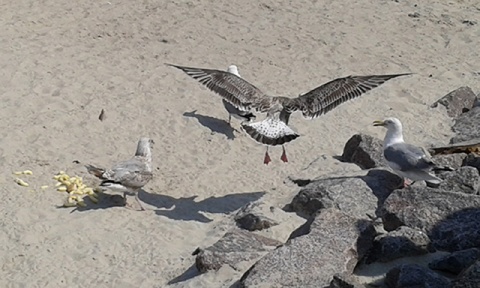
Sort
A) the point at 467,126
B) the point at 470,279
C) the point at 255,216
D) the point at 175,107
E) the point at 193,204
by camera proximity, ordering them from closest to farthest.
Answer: the point at 470,279
the point at 255,216
the point at 193,204
the point at 467,126
the point at 175,107

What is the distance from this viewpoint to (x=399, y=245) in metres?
7.05

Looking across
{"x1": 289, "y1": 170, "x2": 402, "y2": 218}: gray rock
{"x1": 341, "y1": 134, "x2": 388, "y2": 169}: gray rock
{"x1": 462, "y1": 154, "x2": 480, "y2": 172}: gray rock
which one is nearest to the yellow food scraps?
{"x1": 289, "y1": 170, "x2": 402, "y2": 218}: gray rock

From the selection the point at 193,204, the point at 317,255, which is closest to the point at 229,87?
the point at 193,204

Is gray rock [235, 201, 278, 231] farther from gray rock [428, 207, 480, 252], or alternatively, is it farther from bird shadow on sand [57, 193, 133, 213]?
gray rock [428, 207, 480, 252]

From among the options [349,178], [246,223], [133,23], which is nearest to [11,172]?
[246,223]

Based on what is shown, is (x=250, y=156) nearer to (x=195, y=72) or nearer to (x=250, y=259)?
(x=195, y=72)

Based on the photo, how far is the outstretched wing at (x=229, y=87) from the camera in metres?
9.84

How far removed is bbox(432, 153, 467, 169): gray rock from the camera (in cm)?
940

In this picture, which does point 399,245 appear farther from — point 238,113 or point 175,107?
point 175,107

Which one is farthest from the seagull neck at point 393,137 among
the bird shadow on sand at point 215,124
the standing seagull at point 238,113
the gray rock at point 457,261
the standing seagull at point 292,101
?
the gray rock at point 457,261

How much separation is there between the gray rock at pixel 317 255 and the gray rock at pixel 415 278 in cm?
47

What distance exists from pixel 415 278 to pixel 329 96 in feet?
12.6

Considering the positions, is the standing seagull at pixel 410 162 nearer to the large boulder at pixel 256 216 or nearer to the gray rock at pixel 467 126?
the large boulder at pixel 256 216

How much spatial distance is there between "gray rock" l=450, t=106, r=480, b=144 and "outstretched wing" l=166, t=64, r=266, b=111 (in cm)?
282
